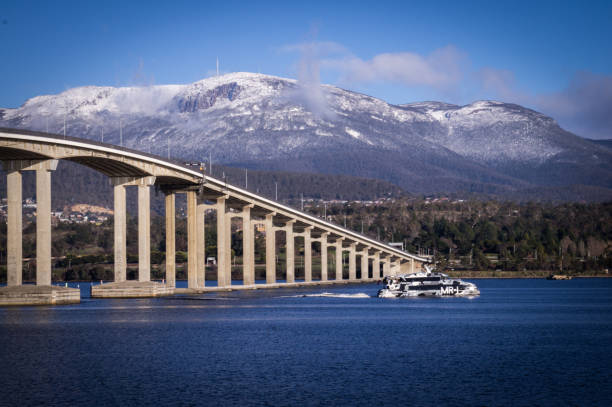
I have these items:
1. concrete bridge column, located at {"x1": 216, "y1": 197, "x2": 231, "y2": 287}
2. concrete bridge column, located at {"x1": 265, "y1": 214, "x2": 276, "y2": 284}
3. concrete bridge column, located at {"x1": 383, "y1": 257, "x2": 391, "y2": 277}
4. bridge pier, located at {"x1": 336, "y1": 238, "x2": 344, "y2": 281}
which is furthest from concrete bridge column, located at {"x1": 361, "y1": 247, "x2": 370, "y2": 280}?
concrete bridge column, located at {"x1": 216, "y1": 197, "x2": 231, "y2": 287}

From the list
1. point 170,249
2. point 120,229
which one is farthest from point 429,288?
point 120,229

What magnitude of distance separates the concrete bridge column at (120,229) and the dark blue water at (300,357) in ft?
27.9

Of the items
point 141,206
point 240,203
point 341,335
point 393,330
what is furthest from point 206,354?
point 240,203

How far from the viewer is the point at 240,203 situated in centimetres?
10862

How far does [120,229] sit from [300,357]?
41.6 meters

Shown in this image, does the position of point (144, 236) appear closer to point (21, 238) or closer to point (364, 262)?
point (21, 238)

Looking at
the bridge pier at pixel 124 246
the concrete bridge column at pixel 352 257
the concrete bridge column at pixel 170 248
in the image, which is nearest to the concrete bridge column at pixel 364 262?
the concrete bridge column at pixel 352 257

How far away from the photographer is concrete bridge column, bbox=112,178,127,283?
3236 inches

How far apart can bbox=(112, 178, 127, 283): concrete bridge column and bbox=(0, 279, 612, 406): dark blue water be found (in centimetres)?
850

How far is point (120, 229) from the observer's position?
82.1 meters

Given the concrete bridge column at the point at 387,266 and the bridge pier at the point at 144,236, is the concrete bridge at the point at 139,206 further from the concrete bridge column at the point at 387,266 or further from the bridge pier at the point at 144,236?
the concrete bridge column at the point at 387,266

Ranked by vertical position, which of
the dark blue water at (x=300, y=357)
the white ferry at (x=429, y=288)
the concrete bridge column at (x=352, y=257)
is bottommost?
the dark blue water at (x=300, y=357)

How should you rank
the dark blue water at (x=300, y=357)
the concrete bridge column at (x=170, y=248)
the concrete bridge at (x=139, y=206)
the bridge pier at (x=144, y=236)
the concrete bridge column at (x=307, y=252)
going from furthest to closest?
1. the concrete bridge column at (x=307, y=252)
2. the concrete bridge column at (x=170, y=248)
3. the bridge pier at (x=144, y=236)
4. the concrete bridge at (x=139, y=206)
5. the dark blue water at (x=300, y=357)

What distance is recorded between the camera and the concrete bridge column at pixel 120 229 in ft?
270
